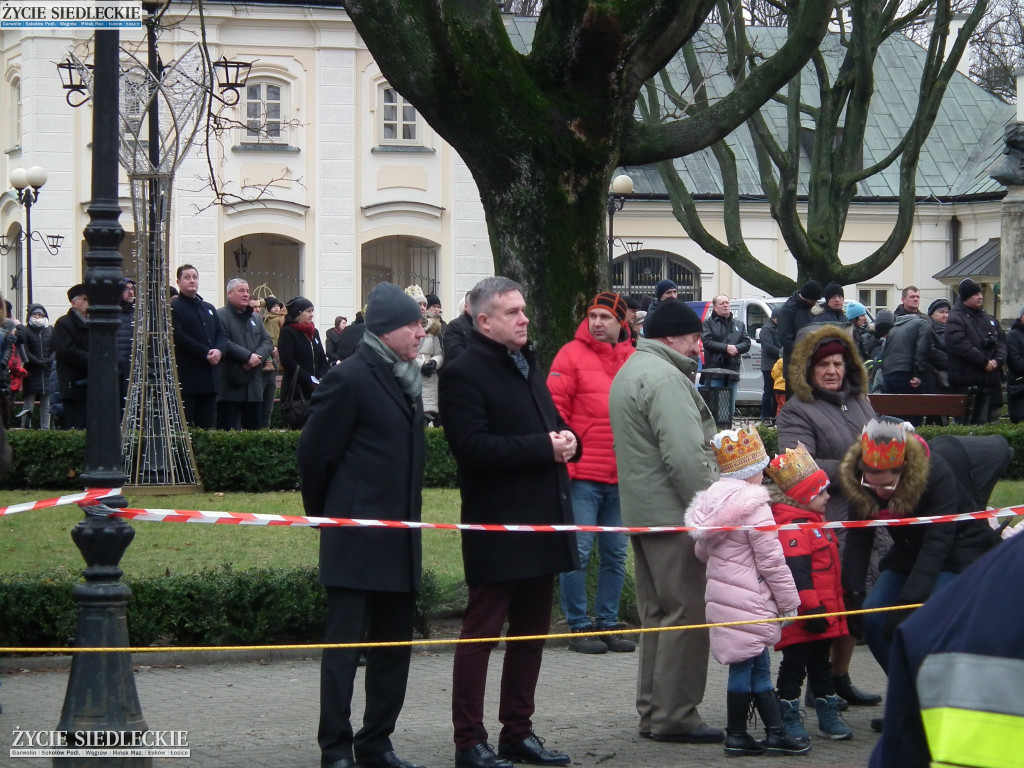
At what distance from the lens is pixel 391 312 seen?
5977 millimetres

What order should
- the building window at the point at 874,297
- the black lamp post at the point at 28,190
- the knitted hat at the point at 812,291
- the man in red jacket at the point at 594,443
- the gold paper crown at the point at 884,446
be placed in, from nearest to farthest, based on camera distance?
the gold paper crown at the point at 884,446
the man in red jacket at the point at 594,443
the knitted hat at the point at 812,291
the black lamp post at the point at 28,190
the building window at the point at 874,297

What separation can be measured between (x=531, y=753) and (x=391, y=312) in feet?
6.35

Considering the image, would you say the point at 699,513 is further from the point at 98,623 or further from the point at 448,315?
the point at 448,315

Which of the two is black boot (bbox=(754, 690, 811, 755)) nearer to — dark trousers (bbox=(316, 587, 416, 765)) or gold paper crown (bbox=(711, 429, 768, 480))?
gold paper crown (bbox=(711, 429, 768, 480))

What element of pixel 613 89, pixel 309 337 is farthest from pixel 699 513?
pixel 309 337

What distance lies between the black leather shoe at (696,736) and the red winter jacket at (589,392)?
2159 millimetres

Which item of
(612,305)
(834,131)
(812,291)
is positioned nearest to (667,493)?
(612,305)

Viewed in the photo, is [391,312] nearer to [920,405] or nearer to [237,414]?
[237,414]

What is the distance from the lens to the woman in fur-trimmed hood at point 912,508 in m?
6.04

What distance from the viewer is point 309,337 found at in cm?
1498

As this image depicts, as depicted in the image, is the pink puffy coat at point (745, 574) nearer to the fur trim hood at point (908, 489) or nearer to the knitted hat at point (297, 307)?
the fur trim hood at point (908, 489)

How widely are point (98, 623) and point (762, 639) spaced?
107 inches

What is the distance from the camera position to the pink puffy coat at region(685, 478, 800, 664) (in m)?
6.07

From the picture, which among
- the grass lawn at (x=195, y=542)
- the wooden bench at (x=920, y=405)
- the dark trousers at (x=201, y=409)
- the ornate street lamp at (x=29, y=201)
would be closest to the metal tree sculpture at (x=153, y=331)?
the grass lawn at (x=195, y=542)
